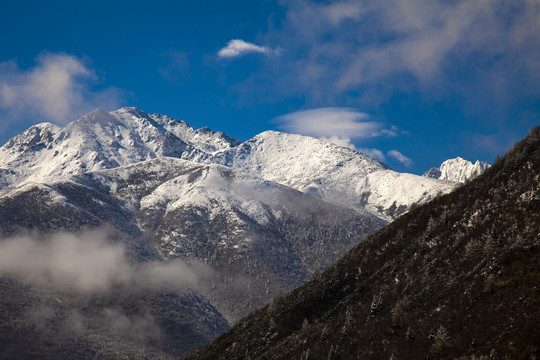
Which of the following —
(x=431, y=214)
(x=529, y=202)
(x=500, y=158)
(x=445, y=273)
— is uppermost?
(x=500, y=158)

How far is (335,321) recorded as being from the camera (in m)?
89.1

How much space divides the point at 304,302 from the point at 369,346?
1784 inches

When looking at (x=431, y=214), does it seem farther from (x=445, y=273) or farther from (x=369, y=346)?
(x=369, y=346)

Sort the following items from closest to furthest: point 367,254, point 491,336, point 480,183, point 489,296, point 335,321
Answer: point 491,336 → point 489,296 → point 335,321 → point 480,183 → point 367,254

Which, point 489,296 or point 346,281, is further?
point 346,281

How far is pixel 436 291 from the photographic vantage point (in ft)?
226

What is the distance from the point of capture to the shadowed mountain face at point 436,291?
53.1m

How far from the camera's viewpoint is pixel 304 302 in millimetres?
111875

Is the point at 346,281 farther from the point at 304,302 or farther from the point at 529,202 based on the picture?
the point at 529,202

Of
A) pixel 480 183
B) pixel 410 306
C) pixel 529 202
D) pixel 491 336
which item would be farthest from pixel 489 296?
pixel 480 183

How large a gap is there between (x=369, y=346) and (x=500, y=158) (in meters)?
59.5

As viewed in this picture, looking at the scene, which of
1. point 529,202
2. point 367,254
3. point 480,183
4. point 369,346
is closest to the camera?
point 369,346

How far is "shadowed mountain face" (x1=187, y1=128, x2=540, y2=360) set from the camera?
53.1m

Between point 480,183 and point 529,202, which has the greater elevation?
point 480,183
